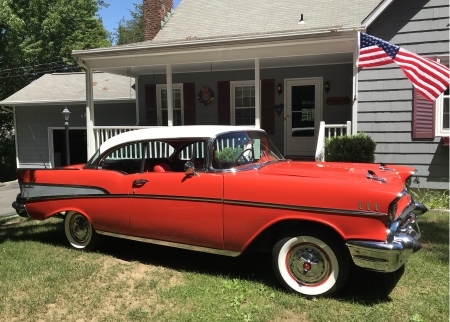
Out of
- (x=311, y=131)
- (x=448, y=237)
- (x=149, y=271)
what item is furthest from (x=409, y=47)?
(x=149, y=271)

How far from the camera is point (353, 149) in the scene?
307 inches

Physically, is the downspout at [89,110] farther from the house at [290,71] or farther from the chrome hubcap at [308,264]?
the chrome hubcap at [308,264]

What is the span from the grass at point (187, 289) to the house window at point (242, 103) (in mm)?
7398

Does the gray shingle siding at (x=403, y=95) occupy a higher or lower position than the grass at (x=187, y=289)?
higher

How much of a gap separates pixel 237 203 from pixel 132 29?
159 feet

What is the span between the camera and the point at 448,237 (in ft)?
18.2

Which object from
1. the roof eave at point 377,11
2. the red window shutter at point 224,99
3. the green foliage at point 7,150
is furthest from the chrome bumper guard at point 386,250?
the green foliage at point 7,150

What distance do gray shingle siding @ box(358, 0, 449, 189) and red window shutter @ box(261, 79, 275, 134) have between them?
345 cm

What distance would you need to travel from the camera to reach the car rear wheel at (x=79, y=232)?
17.1ft

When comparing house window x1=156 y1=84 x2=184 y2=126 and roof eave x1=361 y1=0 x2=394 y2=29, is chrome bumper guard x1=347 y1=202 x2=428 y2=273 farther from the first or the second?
house window x1=156 y1=84 x2=184 y2=126

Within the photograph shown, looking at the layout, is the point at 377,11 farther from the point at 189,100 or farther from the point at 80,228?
the point at 80,228

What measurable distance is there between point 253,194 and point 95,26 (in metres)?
29.3

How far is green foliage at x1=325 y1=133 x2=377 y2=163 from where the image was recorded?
25.6 feet

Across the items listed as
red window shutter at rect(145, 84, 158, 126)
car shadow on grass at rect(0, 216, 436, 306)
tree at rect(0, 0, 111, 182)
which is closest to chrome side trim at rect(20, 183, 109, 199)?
car shadow on grass at rect(0, 216, 436, 306)
